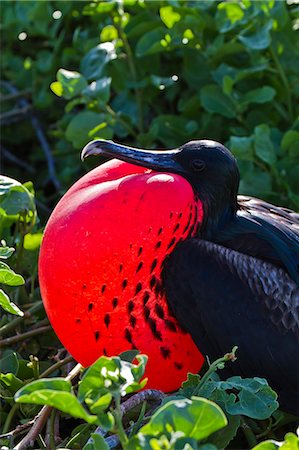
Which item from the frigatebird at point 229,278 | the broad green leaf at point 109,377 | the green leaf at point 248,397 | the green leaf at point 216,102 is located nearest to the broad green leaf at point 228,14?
the green leaf at point 216,102

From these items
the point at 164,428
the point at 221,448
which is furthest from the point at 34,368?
the point at 164,428

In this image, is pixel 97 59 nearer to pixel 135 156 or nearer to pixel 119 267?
pixel 135 156

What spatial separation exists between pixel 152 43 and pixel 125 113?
6.4 inches

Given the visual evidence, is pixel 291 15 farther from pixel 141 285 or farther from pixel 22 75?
pixel 141 285

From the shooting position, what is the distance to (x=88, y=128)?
2.10m

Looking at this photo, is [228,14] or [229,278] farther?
[228,14]

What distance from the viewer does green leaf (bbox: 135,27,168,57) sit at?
2.23 meters

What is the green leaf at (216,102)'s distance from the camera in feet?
7.14

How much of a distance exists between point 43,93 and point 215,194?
1093mm

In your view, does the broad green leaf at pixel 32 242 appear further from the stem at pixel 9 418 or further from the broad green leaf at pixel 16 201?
the stem at pixel 9 418

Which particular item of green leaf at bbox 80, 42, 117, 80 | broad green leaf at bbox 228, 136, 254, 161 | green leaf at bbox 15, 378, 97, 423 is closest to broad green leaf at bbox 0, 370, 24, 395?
green leaf at bbox 15, 378, 97, 423

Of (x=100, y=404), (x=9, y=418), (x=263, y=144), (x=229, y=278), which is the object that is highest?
(x=100, y=404)

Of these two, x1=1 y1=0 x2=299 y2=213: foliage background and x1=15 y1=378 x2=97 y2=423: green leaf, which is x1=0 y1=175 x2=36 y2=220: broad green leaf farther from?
x1=15 y1=378 x2=97 y2=423: green leaf

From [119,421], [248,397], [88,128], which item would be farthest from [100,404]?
[88,128]
